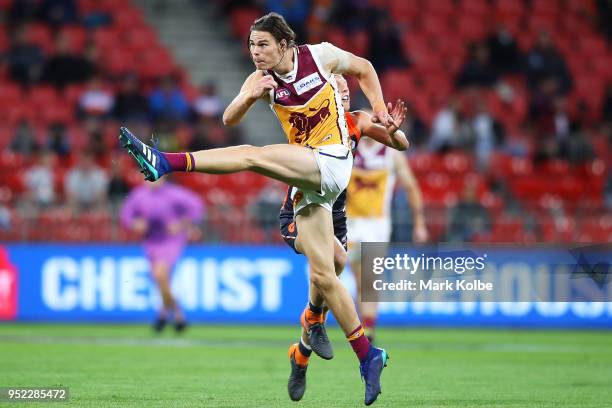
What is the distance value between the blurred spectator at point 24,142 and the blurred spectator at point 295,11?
5394mm

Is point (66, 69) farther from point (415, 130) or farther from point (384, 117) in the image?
point (384, 117)

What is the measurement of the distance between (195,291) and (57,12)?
6599mm

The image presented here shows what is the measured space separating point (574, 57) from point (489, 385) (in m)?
16.6

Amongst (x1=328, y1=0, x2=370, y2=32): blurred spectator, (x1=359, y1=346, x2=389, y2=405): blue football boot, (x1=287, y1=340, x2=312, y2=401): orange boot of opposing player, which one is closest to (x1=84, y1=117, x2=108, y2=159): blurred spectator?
(x1=328, y1=0, x2=370, y2=32): blurred spectator

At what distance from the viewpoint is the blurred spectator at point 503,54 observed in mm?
22078

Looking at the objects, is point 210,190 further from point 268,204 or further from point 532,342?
point 532,342

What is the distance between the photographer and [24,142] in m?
17.9

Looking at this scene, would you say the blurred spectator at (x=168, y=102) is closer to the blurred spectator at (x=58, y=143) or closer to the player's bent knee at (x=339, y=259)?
the blurred spectator at (x=58, y=143)

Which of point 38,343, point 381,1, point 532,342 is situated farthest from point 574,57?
point 38,343

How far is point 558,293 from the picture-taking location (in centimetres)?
1530

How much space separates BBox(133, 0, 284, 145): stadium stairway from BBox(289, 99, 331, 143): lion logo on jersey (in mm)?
14371

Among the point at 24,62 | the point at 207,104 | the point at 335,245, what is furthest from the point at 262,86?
the point at 24,62

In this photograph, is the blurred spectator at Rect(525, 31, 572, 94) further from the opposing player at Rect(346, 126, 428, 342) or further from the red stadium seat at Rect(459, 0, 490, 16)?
the opposing player at Rect(346, 126, 428, 342)

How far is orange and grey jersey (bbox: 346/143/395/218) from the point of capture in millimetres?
13086
